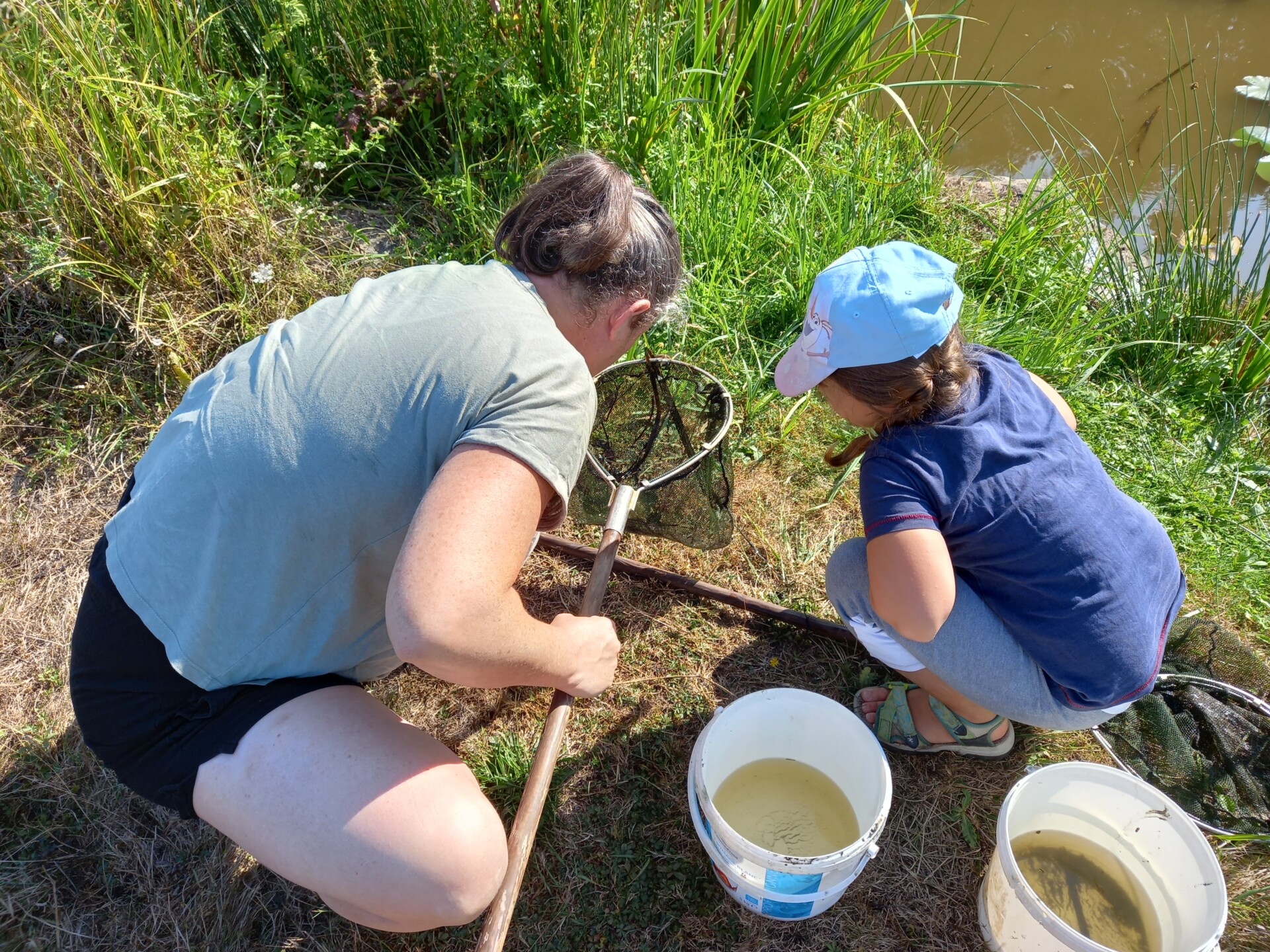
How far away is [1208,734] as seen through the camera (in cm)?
202

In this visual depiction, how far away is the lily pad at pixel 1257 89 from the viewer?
4.54m

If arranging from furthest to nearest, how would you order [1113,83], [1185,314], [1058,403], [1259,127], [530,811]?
[1113,83], [1259,127], [1185,314], [1058,403], [530,811]

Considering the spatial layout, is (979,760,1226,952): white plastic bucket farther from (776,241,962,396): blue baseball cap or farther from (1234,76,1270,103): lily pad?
(1234,76,1270,103): lily pad

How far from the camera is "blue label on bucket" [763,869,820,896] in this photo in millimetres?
1561

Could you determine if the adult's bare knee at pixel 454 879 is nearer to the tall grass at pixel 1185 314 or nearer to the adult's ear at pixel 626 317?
the adult's ear at pixel 626 317

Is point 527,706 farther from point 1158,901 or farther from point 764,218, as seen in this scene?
point 764,218

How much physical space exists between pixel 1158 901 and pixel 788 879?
84cm

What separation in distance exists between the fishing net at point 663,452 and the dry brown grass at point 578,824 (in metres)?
0.21

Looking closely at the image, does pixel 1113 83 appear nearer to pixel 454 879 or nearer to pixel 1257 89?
pixel 1257 89

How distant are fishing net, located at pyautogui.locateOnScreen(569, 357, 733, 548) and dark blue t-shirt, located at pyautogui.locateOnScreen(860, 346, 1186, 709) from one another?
70cm

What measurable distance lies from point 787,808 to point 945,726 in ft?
1.45

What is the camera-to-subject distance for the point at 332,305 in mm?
1511

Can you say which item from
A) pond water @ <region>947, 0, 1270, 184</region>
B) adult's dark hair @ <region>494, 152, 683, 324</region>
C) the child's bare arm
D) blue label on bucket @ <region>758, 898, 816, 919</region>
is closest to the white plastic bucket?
blue label on bucket @ <region>758, 898, 816, 919</region>

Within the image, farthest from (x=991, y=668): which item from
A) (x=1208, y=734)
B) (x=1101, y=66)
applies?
(x=1101, y=66)
